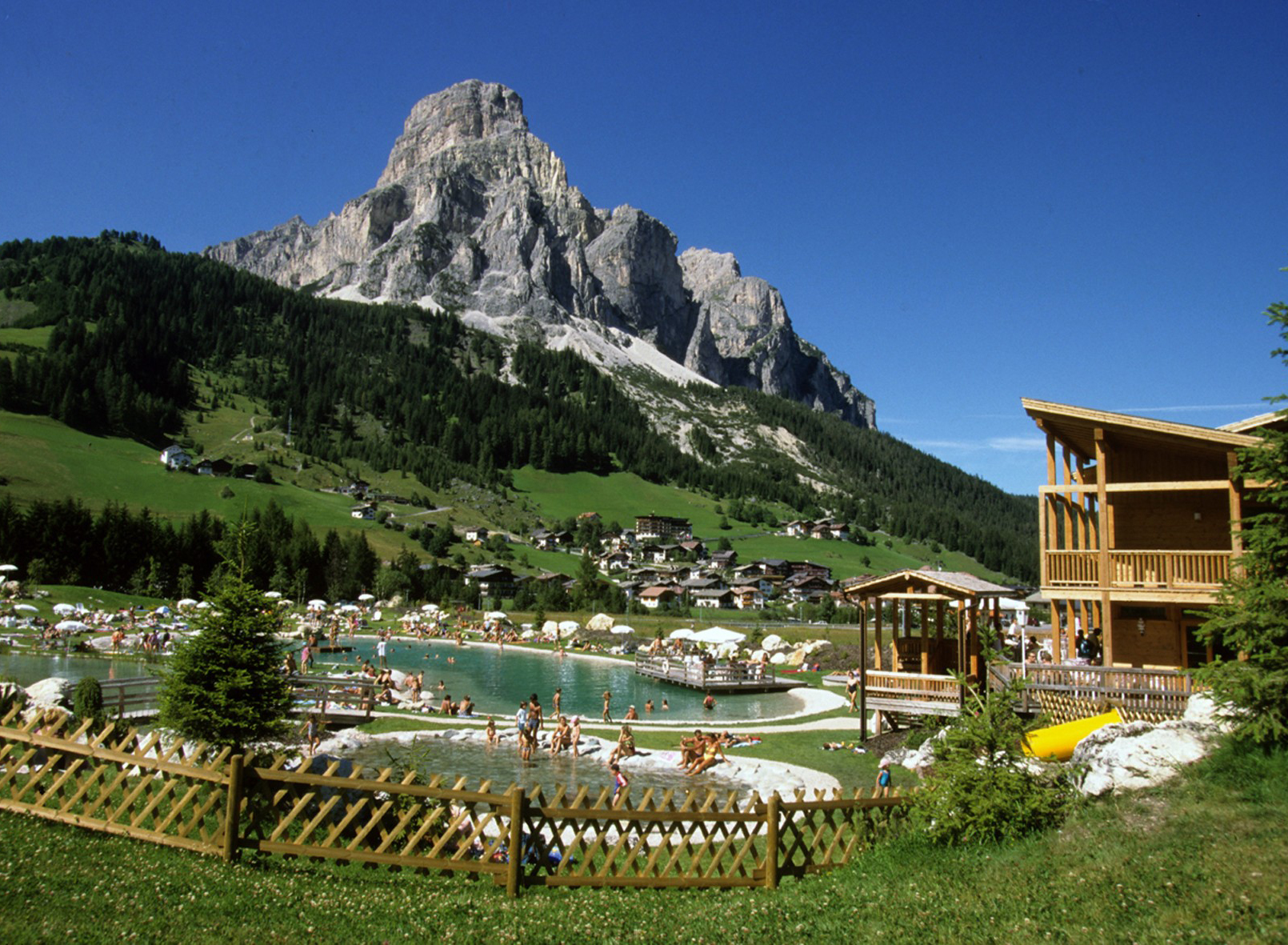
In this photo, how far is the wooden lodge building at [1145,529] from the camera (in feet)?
60.0

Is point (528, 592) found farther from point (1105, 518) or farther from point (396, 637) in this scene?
point (1105, 518)

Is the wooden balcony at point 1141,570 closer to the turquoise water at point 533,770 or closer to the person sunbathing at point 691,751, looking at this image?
the person sunbathing at point 691,751

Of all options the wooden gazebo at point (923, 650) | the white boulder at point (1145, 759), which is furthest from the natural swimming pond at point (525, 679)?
the white boulder at point (1145, 759)

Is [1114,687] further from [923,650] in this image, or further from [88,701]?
[88,701]

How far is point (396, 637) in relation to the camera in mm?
66312

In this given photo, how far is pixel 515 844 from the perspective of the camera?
26.1ft

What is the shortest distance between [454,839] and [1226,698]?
31.3ft

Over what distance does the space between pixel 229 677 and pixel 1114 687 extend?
53.4 ft

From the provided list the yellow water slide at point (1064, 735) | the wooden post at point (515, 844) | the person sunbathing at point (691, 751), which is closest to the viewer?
the wooden post at point (515, 844)

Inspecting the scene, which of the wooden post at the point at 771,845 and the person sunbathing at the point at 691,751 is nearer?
the wooden post at the point at 771,845

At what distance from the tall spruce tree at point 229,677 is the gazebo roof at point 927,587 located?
13.5 metres

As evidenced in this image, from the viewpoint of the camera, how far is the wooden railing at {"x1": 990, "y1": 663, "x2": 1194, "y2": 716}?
49.7 feet

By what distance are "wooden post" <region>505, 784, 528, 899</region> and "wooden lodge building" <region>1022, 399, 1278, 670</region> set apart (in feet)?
49.4

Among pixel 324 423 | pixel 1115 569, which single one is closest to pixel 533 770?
pixel 1115 569
